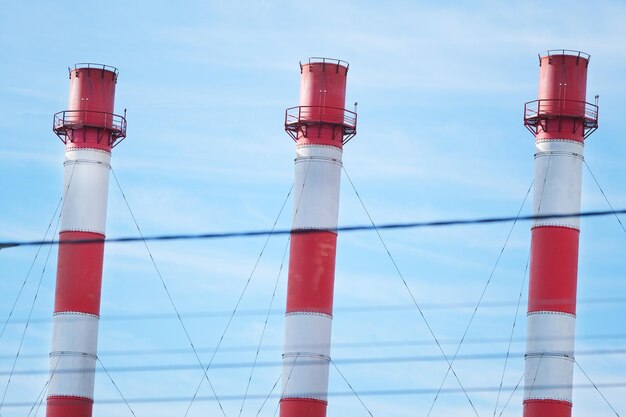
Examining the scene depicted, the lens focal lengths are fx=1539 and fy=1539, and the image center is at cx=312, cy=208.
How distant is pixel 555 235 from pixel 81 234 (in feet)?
47.3

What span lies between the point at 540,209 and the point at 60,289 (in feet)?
48.5

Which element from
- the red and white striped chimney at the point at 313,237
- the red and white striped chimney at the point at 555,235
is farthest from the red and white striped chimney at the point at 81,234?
the red and white striped chimney at the point at 555,235

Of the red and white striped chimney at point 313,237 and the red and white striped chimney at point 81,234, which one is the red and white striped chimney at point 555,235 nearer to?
the red and white striped chimney at point 313,237

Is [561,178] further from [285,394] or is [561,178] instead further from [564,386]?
[285,394]

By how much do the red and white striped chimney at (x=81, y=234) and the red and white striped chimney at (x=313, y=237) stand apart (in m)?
6.01

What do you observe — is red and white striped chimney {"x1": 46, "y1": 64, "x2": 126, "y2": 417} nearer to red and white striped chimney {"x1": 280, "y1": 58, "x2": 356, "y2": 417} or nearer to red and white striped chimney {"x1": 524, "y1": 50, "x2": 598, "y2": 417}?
red and white striped chimney {"x1": 280, "y1": 58, "x2": 356, "y2": 417}

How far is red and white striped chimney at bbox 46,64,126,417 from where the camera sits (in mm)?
46500

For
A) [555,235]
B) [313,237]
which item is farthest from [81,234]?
[555,235]

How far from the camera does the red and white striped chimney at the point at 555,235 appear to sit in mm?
44062

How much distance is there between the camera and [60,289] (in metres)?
47.2

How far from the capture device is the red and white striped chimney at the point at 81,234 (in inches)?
1831

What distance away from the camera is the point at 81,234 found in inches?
1865

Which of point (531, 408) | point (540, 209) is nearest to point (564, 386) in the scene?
point (531, 408)

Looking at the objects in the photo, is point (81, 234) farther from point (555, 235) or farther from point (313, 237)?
point (555, 235)
